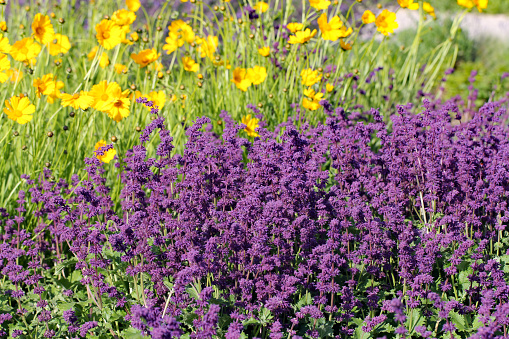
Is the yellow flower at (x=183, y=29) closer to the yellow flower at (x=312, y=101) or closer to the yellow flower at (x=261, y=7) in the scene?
the yellow flower at (x=261, y=7)

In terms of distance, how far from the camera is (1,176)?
3.49 meters

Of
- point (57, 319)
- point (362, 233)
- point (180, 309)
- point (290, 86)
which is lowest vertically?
point (57, 319)

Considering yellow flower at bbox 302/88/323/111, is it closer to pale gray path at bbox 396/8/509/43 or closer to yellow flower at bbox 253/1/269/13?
yellow flower at bbox 253/1/269/13

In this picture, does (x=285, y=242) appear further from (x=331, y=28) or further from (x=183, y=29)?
(x=183, y=29)

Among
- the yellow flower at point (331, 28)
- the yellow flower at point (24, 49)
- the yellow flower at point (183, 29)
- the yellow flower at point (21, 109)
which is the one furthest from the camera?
the yellow flower at point (183, 29)

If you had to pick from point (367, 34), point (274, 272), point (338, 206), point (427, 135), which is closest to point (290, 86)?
point (427, 135)

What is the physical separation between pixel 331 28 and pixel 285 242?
1.98m

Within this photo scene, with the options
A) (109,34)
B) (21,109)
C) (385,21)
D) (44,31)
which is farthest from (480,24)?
(21,109)

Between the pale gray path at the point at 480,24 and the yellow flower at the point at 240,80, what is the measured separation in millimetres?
5260

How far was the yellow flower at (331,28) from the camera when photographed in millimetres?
3777

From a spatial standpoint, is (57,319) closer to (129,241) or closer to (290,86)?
(129,241)

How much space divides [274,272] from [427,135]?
1.29m

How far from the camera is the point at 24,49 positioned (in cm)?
337

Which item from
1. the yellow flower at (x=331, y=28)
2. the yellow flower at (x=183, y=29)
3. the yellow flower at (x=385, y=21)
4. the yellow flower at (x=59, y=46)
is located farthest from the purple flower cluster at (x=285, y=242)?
the yellow flower at (x=183, y=29)
